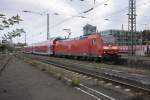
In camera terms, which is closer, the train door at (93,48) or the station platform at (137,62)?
the station platform at (137,62)

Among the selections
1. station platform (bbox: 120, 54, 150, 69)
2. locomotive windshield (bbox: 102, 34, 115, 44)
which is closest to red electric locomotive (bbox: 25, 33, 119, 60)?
locomotive windshield (bbox: 102, 34, 115, 44)

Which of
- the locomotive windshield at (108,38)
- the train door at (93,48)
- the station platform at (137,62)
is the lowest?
the station platform at (137,62)

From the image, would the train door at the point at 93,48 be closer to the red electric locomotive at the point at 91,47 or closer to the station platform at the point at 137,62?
the red electric locomotive at the point at 91,47

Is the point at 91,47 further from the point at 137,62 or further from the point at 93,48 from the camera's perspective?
the point at 137,62

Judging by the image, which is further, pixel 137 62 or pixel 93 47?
pixel 93 47

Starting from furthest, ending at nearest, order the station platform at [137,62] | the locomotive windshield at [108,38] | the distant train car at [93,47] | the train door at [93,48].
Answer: the train door at [93,48] < the locomotive windshield at [108,38] < the distant train car at [93,47] < the station platform at [137,62]

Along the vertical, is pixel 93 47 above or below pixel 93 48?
above

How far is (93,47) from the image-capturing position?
4016cm

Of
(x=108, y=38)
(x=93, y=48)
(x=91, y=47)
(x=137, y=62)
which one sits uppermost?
(x=108, y=38)

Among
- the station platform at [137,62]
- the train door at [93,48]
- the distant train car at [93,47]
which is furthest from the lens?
the train door at [93,48]

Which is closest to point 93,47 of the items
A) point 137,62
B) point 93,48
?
point 93,48

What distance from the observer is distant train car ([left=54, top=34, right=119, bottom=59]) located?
3744 cm

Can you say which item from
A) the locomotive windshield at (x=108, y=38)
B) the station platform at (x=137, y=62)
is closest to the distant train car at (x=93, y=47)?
the locomotive windshield at (x=108, y=38)

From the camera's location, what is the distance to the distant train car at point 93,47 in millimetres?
37438
